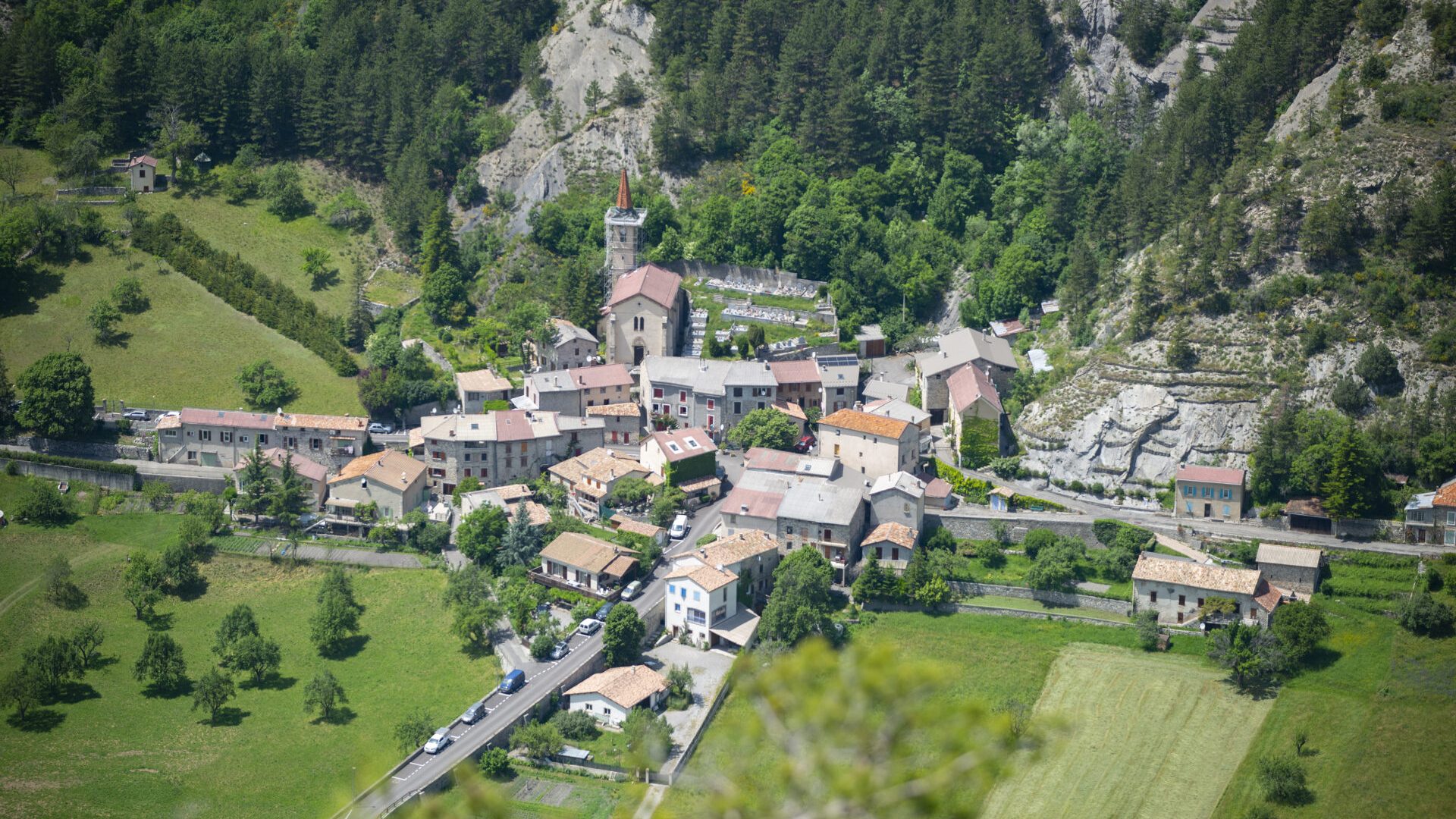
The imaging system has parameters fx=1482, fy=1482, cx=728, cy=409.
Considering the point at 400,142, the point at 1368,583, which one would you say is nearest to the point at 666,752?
the point at 1368,583

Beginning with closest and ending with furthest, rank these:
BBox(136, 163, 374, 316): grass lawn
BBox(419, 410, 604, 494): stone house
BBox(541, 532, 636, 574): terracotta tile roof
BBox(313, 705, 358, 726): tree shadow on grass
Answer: BBox(313, 705, 358, 726): tree shadow on grass
BBox(541, 532, 636, 574): terracotta tile roof
BBox(419, 410, 604, 494): stone house
BBox(136, 163, 374, 316): grass lawn

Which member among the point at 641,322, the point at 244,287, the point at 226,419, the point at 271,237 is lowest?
the point at 226,419

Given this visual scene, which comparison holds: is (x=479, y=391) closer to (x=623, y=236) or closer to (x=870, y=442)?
(x=623, y=236)

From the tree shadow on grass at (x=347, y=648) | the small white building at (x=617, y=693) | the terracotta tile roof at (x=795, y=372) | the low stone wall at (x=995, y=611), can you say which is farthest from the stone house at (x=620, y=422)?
the small white building at (x=617, y=693)

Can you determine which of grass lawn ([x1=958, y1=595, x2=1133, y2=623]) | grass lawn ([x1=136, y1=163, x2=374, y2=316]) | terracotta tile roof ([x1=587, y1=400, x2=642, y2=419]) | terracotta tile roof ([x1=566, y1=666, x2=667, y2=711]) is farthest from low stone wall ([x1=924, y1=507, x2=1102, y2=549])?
grass lawn ([x1=136, y1=163, x2=374, y2=316])

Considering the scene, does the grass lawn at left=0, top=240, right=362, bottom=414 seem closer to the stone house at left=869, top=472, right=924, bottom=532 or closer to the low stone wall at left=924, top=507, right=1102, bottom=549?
the stone house at left=869, top=472, right=924, bottom=532

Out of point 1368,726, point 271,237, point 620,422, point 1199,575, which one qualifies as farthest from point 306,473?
point 1368,726

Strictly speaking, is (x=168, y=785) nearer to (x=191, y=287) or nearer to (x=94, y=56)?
(x=191, y=287)
